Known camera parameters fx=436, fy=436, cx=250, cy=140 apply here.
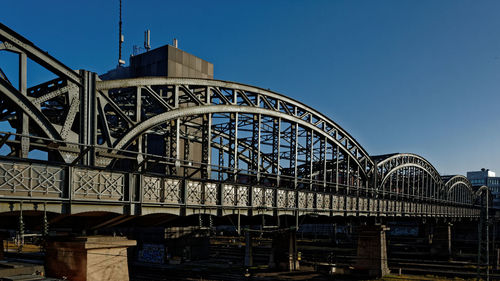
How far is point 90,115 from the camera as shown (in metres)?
21.0

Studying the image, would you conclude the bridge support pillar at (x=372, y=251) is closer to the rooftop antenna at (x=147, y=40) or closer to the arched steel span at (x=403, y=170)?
the arched steel span at (x=403, y=170)

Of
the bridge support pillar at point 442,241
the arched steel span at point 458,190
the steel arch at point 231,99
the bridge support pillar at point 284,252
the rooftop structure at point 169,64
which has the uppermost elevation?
the rooftop structure at point 169,64

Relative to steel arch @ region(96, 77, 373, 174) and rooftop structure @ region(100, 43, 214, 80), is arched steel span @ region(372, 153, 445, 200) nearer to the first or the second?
steel arch @ region(96, 77, 373, 174)

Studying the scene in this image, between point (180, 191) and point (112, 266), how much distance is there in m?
5.15

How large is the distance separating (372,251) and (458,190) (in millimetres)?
87119

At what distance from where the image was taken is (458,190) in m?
125

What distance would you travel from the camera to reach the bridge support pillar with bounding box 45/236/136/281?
18297 mm

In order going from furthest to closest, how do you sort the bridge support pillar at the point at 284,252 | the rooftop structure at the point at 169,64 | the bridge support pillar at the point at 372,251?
the rooftop structure at the point at 169,64, the bridge support pillar at the point at 284,252, the bridge support pillar at the point at 372,251

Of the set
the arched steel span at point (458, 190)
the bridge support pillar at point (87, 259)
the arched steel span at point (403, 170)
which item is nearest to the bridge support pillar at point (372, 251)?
the arched steel span at point (403, 170)


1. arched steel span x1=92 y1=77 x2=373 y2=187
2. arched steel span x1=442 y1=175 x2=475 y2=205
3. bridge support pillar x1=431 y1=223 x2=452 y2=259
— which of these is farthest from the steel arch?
arched steel span x1=442 y1=175 x2=475 y2=205

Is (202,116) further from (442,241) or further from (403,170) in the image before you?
(442,241)

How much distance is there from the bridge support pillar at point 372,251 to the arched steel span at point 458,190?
224 ft

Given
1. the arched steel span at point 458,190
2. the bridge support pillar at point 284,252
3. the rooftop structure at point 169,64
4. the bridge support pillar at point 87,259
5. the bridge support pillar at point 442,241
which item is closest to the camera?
the bridge support pillar at point 87,259

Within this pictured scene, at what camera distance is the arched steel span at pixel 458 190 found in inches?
4548
